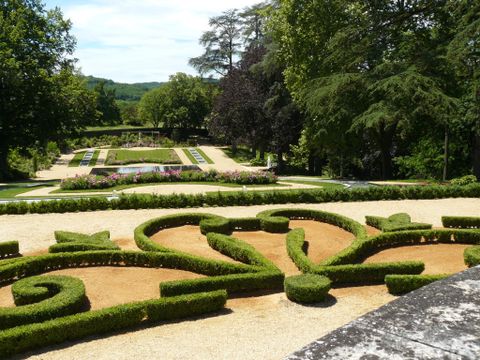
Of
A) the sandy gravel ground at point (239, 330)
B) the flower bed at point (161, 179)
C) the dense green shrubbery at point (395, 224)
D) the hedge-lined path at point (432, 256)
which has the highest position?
the flower bed at point (161, 179)

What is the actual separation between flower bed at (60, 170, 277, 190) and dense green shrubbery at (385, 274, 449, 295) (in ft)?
52.6

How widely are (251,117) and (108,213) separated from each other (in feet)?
77.7

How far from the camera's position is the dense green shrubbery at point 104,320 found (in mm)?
7402

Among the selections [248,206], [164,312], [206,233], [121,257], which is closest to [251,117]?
[248,206]

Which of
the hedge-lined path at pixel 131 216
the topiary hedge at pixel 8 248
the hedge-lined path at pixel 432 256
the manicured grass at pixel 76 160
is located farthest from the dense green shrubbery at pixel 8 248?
the manicured grass at pixel 76 160

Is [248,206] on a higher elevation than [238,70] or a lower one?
lower

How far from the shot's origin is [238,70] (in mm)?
42875

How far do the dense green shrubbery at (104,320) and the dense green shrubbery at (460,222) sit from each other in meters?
9.41

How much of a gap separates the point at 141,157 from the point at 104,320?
38528mm

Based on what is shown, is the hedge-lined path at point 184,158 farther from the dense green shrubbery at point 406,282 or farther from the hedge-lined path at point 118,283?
the dense green shrubbery at point 406,282

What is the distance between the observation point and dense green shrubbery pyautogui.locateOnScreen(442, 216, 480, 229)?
49.9ft

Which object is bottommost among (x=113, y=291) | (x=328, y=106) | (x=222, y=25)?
(x=113, y=291)

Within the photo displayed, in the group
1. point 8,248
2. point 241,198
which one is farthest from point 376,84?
point 8,248

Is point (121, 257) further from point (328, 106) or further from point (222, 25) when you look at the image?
point (222, 25)
